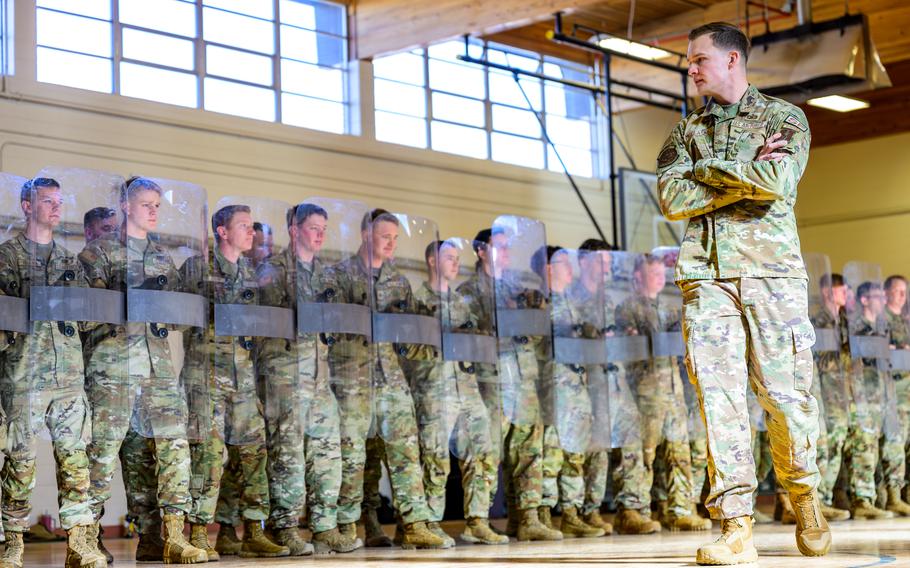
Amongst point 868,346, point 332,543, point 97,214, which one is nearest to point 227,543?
point 332,543

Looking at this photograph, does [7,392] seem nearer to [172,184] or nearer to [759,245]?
[172,184]

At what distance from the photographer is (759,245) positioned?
14.0 feet

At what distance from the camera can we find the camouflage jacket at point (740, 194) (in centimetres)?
419

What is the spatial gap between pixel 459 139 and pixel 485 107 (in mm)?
545

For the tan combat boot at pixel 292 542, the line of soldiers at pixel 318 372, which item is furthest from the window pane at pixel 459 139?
the tan combat boot at pixel 292 542

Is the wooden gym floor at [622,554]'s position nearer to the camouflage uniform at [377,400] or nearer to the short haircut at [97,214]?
the camouflage uniform at [377,400]

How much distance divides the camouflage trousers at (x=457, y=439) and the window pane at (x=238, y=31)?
17.2 feet

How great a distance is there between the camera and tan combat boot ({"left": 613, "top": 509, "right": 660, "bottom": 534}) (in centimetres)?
693

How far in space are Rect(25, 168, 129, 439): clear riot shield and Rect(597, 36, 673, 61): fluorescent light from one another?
6.45 meters


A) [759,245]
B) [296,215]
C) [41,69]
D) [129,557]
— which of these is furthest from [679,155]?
[41,69]

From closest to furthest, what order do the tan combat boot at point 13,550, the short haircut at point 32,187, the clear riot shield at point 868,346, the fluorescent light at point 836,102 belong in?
the tan combat boot at point 13,550
the short haircut at point 32,187
the clear riot shield at point 868,346
the fluorescent light at point 836,102

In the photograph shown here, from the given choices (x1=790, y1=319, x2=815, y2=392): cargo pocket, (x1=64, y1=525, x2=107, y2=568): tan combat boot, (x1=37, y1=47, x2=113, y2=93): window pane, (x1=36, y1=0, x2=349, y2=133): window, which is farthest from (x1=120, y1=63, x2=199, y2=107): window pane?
(x1=790, y1=319, x2=815, y2=392): cargo pocket

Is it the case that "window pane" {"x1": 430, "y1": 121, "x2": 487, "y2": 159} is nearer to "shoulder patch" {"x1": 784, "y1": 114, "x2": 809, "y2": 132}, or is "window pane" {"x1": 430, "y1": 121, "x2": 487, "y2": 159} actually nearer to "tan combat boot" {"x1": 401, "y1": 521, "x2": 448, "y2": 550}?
"tan combat boot" {"x1": 401, "y1": 521, "x2": 448, "y2": 550}

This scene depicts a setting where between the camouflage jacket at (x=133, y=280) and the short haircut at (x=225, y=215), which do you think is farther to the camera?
the short haircut at (x=225, y=215)
